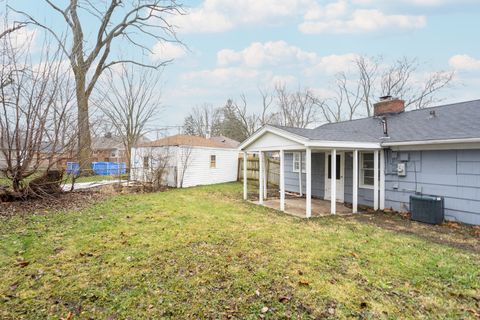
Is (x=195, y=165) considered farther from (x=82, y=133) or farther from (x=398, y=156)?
(x=398, y=156)

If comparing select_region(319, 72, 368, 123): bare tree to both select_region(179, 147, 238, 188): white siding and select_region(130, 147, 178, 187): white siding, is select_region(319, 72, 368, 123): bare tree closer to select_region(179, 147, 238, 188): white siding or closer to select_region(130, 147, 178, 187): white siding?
select_region(179, 147, 238, 188): white siding

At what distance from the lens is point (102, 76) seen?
55.0ft

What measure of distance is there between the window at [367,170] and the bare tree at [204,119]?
3070cm

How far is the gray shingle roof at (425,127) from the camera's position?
6793mm

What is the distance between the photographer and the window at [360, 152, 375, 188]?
8.86 m

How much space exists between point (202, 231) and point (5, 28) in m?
7.42

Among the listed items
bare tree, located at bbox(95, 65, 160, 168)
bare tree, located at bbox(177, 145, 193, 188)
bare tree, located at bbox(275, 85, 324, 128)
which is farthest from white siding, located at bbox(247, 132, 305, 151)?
bare tree, located at bbox(275, 85, 324, 128)

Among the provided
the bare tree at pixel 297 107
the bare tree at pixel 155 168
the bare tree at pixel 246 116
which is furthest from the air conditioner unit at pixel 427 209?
the bare tree at pixel 246 116

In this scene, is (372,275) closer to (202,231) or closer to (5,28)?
(202,231)

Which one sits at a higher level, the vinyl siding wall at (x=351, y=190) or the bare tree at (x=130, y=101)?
the bare tree at (x=130, y=101)

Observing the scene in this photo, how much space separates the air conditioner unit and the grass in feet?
5.81

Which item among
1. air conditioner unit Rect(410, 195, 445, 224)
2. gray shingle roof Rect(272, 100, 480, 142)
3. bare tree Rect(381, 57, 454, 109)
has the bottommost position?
air conditioner unit Rect(410, 195, 445, 224)

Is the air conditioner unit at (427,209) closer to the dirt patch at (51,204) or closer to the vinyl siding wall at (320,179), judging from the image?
the vinyl siding wall at (320,179)

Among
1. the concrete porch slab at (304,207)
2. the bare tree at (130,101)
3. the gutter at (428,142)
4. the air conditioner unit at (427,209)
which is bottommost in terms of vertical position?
the concrete porch slab at (304,207)
